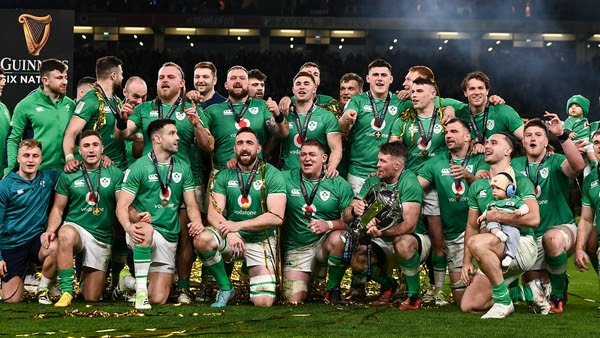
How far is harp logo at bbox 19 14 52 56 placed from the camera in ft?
33.4

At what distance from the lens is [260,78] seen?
907 centimetres

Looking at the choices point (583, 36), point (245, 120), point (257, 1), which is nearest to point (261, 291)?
point (245, 120)

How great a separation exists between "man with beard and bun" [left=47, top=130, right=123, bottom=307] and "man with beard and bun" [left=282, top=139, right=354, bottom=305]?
1.56 meters

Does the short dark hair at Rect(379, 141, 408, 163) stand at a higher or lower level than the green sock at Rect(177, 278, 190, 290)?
higher

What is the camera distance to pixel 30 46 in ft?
33.5

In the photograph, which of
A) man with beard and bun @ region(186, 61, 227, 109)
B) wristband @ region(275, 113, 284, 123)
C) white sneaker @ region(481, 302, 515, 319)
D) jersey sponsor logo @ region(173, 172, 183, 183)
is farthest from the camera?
man with beard and bun @ region(186, 61, 227, 109)

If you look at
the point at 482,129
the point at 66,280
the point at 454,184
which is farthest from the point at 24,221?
the point at 482,129

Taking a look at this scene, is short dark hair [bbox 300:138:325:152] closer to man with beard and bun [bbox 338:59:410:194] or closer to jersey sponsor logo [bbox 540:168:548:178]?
man with beard and bun [bbox 338:59:410:194]

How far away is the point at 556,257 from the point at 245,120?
9.81 feet

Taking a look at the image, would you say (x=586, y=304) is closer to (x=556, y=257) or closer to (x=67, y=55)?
(x=556, y=257)

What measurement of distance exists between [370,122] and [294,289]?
176cm

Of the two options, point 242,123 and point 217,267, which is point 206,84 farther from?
point 217,267

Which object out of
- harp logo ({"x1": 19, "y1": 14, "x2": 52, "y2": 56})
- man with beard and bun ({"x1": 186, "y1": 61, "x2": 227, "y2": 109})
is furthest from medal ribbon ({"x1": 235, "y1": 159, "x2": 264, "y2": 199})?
harp logo ({"x1": 19, "y1": 14, "x2": 52, "y2": 56})

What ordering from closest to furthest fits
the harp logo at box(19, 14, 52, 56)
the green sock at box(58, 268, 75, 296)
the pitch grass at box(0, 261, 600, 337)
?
the pitch grass at box(0, 261, 600, 337)
the green sock at box(58, 268, 75, 296)
the harp logo at box(19, 14, 52, 56)
